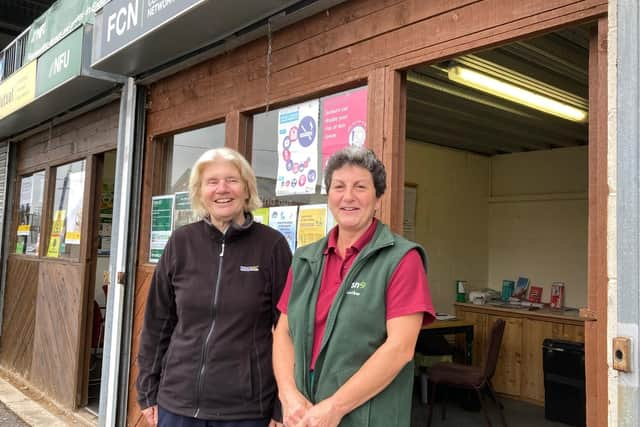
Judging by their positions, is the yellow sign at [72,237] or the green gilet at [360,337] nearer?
the green gilet at [360,337]

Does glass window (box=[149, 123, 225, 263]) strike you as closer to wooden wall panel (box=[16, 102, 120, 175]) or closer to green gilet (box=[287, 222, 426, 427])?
wooden wall panel (box=[16, 102, 120, 175])

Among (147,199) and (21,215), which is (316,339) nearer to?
(147,199)

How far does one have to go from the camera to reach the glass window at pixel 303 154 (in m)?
2.78

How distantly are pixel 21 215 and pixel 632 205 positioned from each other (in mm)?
6884

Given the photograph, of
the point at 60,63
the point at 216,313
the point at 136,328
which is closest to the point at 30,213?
the point at 60,63

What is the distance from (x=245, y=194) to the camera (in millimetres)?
2125

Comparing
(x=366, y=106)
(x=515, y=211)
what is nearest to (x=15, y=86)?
(x=366, y=106)

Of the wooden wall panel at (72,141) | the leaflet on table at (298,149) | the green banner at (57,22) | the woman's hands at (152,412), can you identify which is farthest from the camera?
the wooden wall panel at (72,141)

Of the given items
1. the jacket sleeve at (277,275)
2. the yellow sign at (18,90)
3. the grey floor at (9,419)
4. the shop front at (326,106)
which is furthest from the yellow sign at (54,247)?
the jacket sleeve at (277,275)

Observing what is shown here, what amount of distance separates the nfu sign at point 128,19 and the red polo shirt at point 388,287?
1750 mm

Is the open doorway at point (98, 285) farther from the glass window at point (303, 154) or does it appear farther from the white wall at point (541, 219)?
the white wall at point (541, 219)

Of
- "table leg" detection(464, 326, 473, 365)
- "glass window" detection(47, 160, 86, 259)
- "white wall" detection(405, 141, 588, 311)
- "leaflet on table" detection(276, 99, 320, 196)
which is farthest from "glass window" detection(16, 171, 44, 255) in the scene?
"table leg" detection(464, 326, 473, 365)

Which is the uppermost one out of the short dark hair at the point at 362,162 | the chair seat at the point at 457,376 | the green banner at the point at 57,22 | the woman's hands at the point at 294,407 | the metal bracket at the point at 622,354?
the green banner at the point at 57,22

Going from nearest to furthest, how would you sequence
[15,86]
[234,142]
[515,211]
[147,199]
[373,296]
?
[373,296] < [234,142] < [147,199] < [15,86] < [515,211]
